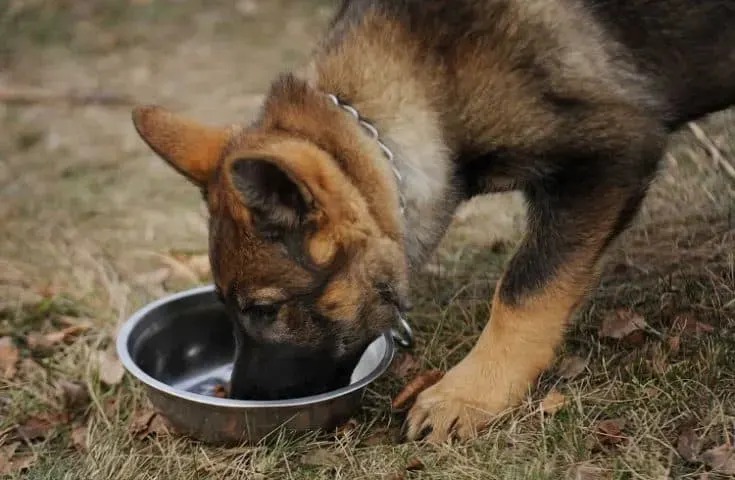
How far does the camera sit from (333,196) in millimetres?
2676

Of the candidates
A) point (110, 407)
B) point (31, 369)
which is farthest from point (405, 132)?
point (31, 369)

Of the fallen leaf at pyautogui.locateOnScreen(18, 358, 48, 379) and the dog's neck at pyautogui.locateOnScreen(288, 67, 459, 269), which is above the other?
the dog's neck at pyautogui.locateOnScreen(288, 67, 459, 269)

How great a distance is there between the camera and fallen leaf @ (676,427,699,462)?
116 inches

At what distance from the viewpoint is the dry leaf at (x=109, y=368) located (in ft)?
12.2

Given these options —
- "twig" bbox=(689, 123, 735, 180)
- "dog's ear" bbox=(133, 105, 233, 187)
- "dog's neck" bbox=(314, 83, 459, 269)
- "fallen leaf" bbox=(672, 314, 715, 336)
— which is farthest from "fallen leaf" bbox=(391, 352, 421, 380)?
"twig" bbox=(689, 123, 735, 180)

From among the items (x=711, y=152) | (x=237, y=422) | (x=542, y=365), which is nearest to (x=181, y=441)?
(x=237, y=422)

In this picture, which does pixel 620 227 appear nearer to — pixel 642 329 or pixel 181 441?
pixel 642 329

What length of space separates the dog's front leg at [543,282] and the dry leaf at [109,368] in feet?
4.01

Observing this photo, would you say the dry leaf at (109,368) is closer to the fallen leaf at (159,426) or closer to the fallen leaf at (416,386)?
the fallen leaf at (159,426)

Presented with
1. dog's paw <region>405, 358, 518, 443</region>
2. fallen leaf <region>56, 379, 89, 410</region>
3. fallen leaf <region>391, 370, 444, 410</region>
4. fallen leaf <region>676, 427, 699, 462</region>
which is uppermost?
fallen leaf <region>676, 427, 699, 462</region>

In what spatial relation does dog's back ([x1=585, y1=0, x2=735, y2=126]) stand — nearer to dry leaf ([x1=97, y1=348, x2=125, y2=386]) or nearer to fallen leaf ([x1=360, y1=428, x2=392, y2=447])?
fallen leaf ([x1=360, y1=428, x2=392, y2=447])

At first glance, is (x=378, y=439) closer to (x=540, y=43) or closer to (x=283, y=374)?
(x=283, y=374)

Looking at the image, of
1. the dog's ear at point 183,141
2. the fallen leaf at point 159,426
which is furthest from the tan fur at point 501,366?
the dog's ear at point 183,141

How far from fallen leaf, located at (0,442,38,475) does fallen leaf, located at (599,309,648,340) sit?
2.18 m
